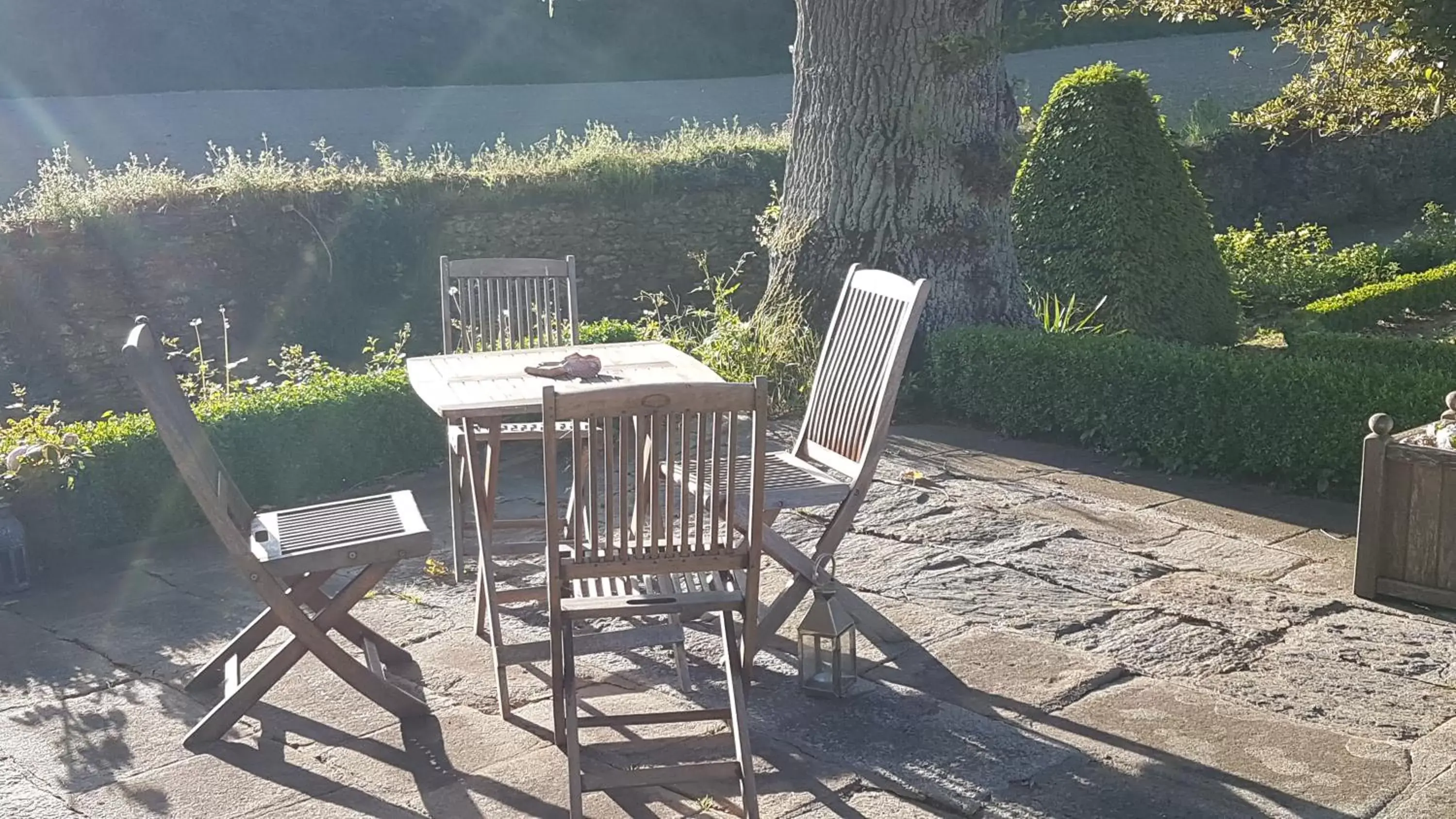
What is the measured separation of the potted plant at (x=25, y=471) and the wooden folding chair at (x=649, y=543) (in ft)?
9.15

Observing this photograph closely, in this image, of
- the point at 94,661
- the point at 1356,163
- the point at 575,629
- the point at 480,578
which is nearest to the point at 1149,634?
the point at 575,629

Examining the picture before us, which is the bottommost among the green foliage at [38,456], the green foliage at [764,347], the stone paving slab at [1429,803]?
the stone paving slab at [1429,803]

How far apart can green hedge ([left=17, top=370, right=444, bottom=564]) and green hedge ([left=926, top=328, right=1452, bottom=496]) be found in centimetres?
296

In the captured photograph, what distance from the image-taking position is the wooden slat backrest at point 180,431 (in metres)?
3.59

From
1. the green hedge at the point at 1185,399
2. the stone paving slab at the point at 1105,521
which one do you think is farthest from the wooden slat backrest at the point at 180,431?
the green hedge at the point at 1185,399

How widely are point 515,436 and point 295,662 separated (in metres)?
1.29

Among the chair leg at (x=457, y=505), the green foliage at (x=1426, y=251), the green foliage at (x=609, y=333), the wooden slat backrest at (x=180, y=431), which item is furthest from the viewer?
the green foliage at (x=1426, y=251)

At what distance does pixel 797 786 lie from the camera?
11.5ft

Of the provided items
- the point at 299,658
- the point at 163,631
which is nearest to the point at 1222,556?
the point at 299,658

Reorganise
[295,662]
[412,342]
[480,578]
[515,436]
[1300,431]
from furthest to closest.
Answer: [412,342]
[1300,431]
[515,436]
[480,578]
[295,662]

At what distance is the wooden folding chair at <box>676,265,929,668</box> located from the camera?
161 inches

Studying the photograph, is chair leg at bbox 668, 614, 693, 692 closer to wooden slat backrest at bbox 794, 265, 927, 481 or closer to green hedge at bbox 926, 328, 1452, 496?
wooden slat backrest at bbox 794, 265, 927, 481

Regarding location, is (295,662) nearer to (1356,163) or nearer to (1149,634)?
(1149,634)

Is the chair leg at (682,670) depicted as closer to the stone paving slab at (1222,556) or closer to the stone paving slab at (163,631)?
the stone paving slab at (163,631)
